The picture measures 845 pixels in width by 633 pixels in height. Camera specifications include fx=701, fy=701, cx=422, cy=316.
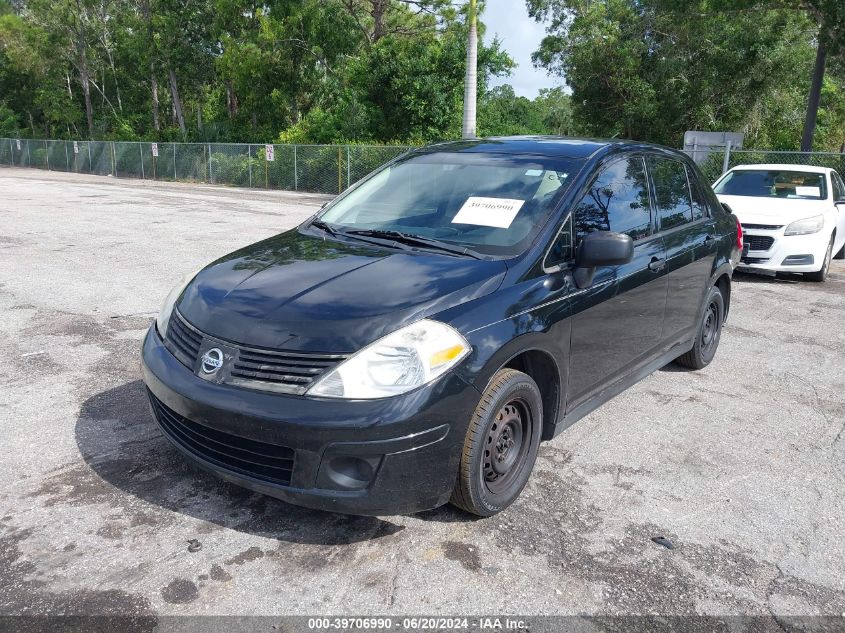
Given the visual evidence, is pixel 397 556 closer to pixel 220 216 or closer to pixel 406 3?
pixel 220 216

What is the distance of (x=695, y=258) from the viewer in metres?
4.89

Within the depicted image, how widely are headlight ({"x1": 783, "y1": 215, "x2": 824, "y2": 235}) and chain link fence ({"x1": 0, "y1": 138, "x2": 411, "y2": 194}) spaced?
15.1 metres

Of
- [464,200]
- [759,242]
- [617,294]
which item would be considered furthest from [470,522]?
[759,242]

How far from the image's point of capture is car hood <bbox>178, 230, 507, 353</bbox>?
2.88 meters

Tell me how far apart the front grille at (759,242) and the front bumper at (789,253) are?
15 mm

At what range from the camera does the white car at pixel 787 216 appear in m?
9.27

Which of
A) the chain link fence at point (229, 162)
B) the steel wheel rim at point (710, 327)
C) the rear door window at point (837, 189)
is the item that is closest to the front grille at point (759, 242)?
the rear door window at point (837, 189)

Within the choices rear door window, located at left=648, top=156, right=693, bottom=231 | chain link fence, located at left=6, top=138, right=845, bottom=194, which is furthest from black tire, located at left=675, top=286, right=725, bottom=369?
chain link fence, located at left=6, top=138, right=845, bottom=194

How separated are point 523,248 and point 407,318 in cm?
83

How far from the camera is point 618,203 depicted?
4.09 m

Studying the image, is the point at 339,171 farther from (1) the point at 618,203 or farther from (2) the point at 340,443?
(2) the point at 340,443

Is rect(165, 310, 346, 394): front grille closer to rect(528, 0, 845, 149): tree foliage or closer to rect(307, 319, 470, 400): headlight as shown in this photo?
rect(307, 319, 470, 400): headlight

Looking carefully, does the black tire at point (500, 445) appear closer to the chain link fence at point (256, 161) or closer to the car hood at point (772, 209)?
the car hood at point (772, 209)

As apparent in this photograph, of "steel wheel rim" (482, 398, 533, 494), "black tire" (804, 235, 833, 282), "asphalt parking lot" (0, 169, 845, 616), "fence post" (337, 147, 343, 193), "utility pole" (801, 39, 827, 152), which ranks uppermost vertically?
"utility pole" (801, 39, 827, 152)
